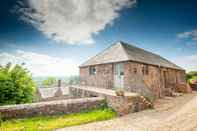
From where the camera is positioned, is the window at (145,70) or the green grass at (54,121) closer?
the green grass at (54,121)

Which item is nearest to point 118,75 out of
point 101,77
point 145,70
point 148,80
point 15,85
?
point 101,77

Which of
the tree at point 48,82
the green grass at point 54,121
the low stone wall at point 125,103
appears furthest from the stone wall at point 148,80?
the tree at point 48,82

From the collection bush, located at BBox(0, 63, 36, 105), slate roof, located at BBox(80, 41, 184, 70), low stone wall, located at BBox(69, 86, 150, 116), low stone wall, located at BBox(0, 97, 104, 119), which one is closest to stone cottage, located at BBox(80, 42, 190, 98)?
slate roof, located at BBox(80, 41, 184, 70)

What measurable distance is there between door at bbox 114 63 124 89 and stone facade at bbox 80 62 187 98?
482 mm

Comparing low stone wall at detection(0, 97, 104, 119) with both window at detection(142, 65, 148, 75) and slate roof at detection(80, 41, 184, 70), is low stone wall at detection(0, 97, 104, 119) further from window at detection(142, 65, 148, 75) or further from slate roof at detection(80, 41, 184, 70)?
window at detection(142, 65, 148, 75)

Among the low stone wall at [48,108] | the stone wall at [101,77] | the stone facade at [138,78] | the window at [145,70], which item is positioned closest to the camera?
the low stone wall at [48,108]

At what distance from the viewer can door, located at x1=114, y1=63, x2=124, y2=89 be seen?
13312 millimetres

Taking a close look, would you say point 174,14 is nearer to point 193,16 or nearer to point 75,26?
point 193,16

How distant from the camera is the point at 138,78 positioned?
44.6 ft

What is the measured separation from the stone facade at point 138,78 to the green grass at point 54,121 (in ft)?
16.1

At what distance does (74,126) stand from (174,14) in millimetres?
15146

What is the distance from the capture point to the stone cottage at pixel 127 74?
12953 mm

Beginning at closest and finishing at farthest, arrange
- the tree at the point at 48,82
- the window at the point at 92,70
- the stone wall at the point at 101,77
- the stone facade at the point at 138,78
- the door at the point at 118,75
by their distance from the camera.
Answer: the stone facade at the point at 138,78 → the door at the point at 118,75 → the stone wall at the point at 101,77 → the window at the point at 92,70 → the tree at the point at 48,82

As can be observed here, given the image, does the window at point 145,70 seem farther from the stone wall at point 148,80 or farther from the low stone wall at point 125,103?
the low stone wall at point 125,103
